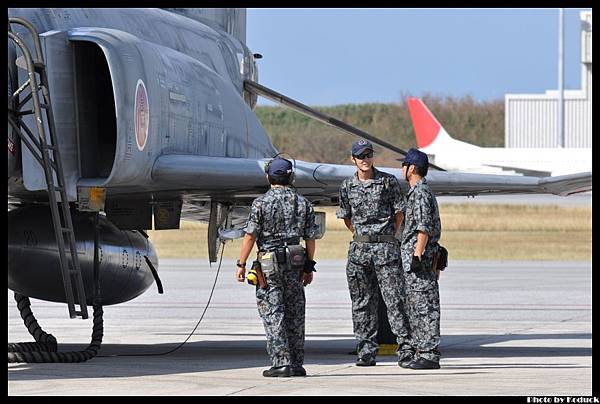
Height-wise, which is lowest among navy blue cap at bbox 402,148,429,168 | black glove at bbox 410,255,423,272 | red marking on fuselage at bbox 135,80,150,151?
black glove at bbox 410,255,423,272

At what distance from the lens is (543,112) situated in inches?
3772

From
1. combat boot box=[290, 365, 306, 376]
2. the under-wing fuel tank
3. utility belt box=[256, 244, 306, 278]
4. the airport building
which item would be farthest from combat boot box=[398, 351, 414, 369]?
the airport building

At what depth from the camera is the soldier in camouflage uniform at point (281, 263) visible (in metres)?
11.1

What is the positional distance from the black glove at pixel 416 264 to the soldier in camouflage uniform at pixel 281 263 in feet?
2.98

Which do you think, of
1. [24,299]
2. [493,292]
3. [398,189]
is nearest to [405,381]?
[398,189]

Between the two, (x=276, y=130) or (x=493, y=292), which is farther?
(x=276, y=130)

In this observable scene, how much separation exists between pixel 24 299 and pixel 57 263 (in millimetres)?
1109

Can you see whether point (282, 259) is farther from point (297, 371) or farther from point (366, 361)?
point (366, 361)

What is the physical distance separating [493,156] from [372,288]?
62691mm

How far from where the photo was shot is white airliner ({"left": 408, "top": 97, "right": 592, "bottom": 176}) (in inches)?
2761

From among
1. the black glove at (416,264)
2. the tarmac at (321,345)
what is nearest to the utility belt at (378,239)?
the black glove at (416,264)

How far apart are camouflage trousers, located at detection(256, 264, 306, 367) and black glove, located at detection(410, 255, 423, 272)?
1036 millimetres

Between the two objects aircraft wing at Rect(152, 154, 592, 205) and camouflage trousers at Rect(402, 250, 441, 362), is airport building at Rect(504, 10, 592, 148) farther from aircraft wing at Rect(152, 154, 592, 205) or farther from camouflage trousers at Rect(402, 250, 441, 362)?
camouflage trousers at Rect(402, 250, 441, 362)
